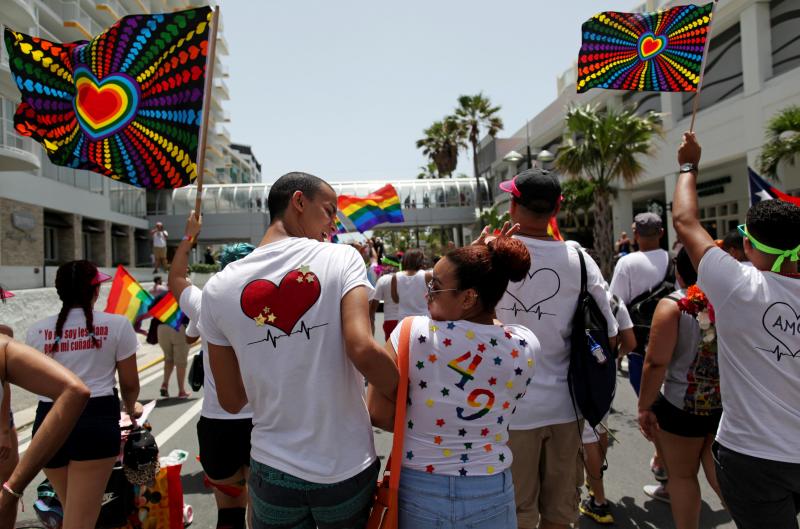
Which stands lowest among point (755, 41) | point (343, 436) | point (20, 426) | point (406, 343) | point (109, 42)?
point (20, 426)

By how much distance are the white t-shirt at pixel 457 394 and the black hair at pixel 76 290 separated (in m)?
2.10

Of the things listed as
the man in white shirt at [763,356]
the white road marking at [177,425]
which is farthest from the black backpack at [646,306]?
the white road marking at [177,425]

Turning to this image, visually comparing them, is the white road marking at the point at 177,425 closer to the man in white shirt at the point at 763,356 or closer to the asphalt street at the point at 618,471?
the asphalt street at the point at 618,471

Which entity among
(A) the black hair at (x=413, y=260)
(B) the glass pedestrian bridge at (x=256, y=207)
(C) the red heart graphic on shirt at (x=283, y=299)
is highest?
(B) the glass pedestrian bridge at (x=256, y=207)

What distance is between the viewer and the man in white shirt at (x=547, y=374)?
2.70 m

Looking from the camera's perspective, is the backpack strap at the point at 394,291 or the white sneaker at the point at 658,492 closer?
the white sneaker at the point at 658,492

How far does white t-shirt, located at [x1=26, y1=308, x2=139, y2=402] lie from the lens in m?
3.14

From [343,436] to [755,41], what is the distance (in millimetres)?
19165

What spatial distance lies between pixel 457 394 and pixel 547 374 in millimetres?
942

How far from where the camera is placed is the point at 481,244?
220cm

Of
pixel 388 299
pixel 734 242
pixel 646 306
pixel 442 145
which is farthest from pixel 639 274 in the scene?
pixel 442 145

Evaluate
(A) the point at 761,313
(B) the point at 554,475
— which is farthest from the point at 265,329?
(A) the point at 761,313

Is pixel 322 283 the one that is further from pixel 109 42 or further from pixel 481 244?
pixel 109 42

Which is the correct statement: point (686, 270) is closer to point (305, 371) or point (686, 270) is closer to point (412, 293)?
point (305, 371)
